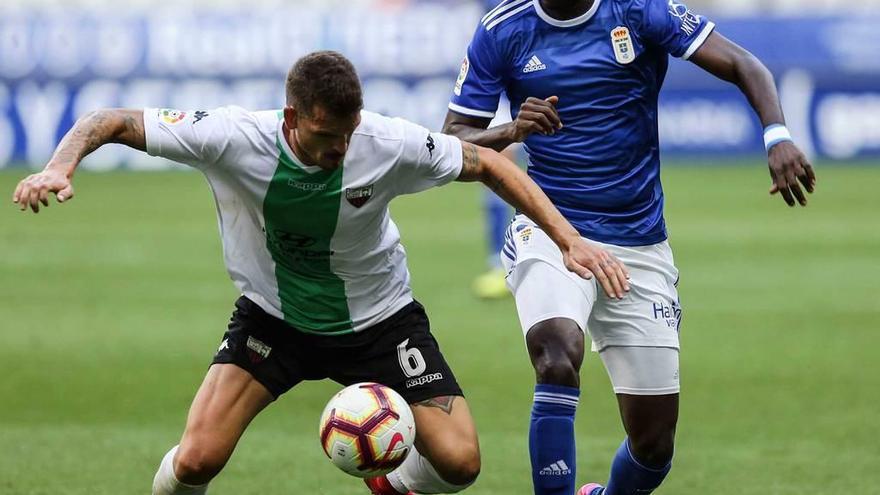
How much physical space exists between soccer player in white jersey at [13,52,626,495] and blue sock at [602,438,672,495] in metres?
0.68

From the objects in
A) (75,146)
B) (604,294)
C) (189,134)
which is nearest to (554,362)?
(604,294)

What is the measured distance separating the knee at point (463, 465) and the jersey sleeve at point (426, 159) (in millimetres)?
1069

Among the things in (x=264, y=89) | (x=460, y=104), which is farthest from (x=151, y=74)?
(x=460, y=104)

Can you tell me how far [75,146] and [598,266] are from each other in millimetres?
1969

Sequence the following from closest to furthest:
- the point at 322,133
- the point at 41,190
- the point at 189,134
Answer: the point at 41,190 < the point at 322,133 < the point at 189,134

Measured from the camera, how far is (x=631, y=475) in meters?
6.38

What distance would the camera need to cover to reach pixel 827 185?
2197 centimetres

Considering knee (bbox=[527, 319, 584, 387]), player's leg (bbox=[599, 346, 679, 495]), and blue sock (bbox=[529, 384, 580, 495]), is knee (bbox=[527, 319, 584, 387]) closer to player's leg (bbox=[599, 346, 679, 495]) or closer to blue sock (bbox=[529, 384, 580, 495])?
blue sock (bbox=[529, 384, 580, 495])

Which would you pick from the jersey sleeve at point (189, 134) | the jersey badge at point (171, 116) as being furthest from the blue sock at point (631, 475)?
the jersey badge at point (171, 116)

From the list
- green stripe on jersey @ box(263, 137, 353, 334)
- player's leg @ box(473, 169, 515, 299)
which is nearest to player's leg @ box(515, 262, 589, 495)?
green stripe on jersey @ box(263, 137, 353, 334)

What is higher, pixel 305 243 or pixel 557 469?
pixel 305 243

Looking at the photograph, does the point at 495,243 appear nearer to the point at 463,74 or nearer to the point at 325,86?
the point at 463,74

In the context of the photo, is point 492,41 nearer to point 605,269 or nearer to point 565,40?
point 565,40

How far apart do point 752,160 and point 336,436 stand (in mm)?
20038
